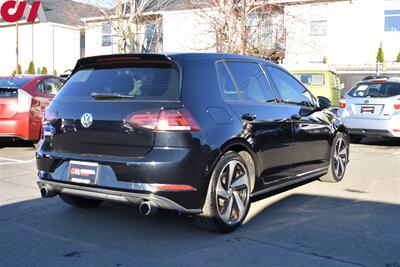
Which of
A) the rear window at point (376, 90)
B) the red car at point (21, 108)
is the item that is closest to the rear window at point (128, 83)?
the red car at point (21, 108)

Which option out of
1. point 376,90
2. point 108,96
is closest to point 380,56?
point 376,90

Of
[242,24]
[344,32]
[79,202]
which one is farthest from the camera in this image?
[344,32]

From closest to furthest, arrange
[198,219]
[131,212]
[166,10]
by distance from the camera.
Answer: [198,219] < [131,212] < [166,10]

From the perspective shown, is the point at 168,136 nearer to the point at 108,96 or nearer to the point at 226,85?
the point at 108,96

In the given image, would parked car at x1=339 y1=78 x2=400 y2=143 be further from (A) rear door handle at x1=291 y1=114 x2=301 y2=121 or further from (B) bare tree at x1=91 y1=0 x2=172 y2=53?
(B) bare tree at x1=91 y1=0 x2=172 y2=53

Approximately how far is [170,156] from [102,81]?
3.68ft

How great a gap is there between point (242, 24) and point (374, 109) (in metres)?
9.17

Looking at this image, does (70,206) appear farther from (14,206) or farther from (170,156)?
(170,156)

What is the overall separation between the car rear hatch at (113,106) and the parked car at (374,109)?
309 inches

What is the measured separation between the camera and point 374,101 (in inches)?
455

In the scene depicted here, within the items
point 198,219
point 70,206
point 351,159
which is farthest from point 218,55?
point 351,159

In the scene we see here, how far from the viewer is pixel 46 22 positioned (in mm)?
41438

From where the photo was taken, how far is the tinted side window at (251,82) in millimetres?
5351

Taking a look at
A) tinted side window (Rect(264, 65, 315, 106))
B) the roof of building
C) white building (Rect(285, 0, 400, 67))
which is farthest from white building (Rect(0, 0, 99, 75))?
tinted side window (Rect(264, 65, 315, 106))
